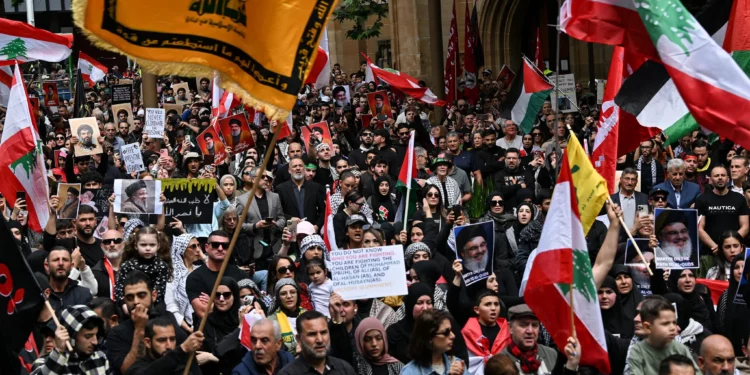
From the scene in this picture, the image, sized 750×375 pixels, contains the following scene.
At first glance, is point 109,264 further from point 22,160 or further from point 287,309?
point 287,309

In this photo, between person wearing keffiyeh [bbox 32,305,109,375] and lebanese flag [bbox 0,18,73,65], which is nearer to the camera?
person wearing keffiyeh [bbox 32,305,109,375]

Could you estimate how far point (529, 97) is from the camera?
1748 centimetres

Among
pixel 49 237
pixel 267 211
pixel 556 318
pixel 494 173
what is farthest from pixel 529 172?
pixel 556 318

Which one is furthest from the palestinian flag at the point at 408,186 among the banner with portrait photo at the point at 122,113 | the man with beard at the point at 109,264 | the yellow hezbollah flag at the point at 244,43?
the banner with portrait photo at the point at 122,113

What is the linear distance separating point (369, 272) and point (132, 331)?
2026 mm

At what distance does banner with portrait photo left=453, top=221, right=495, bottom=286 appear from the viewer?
10.4 meters

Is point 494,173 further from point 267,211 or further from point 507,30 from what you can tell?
point 507,30

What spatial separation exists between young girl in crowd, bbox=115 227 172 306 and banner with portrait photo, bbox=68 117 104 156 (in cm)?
656

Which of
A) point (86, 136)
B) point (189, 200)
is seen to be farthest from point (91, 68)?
point (189, 200)

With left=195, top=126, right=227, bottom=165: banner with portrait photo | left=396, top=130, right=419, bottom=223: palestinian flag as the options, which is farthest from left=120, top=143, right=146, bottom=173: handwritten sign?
left=396, top=130, right=419, bottom=223: palestinian flag

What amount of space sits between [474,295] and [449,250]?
1910 millimetres

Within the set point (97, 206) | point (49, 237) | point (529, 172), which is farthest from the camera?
point (529, 172)

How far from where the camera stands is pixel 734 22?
996 cm

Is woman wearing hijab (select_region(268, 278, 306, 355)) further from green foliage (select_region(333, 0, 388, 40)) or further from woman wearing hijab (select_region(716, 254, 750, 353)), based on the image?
green foliage (select_region(333, 0, 388, 40))
